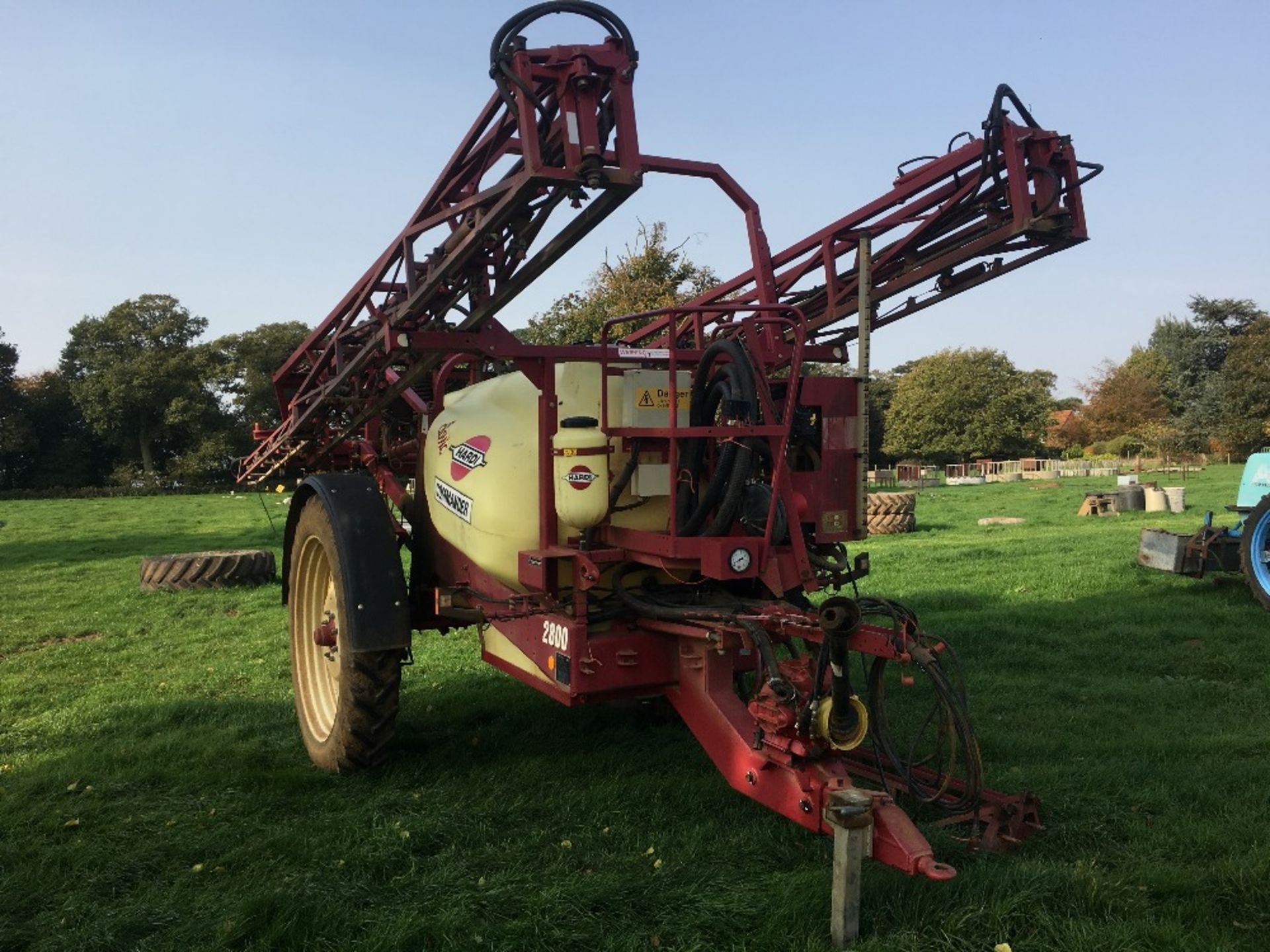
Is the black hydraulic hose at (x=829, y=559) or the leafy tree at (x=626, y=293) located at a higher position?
the leafy tree at (x=626, y=293)

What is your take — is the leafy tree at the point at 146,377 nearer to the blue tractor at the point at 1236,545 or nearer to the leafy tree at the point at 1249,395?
the blue tractor at the point at 1236,545

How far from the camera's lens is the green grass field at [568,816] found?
3.22m

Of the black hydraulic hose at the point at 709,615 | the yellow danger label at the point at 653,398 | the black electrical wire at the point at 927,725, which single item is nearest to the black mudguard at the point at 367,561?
the black hydraulic hose at the point at 709,615

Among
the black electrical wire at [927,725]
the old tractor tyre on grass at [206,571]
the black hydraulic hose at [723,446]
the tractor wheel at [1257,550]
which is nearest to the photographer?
the black electrical wire at [927,725]

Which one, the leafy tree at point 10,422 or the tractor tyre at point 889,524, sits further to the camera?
the leafy tree at point 10,422

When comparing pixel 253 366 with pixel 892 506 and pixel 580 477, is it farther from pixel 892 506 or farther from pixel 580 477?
pixel 580 477

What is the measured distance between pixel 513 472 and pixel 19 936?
255 cm

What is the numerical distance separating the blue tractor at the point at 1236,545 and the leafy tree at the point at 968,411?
4845 cm

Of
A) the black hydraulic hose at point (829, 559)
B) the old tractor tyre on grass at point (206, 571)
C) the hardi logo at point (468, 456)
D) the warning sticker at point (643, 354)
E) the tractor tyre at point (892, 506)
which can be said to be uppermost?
the warning sticker at point (643, 354)

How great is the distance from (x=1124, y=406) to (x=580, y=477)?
60134mm

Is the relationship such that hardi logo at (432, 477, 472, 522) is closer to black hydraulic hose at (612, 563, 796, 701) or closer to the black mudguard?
the black mudguard

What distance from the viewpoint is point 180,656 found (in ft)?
26.2

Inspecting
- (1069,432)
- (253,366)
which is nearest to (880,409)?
(1069,432)

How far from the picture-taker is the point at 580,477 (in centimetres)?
407
